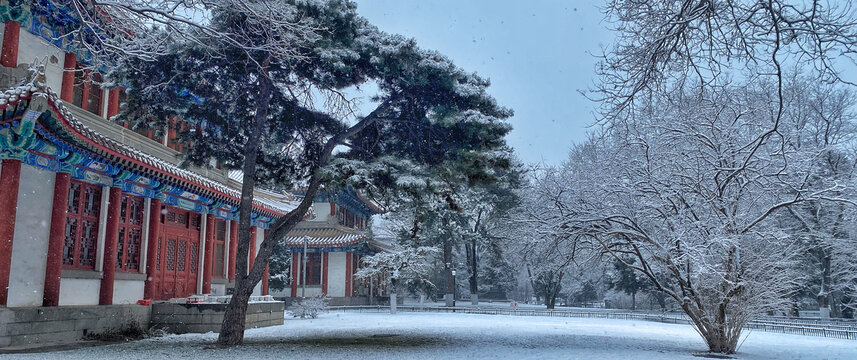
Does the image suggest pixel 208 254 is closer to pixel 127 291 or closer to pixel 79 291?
pixel 127 291

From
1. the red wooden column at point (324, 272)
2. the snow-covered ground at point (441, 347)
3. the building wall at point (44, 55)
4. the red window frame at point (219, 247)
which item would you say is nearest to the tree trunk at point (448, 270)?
the red wooden column at point (324, 272)

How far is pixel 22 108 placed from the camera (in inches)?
382

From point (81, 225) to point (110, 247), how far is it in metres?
0.89

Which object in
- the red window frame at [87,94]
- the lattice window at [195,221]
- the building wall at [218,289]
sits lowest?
the building wall at [218,289]

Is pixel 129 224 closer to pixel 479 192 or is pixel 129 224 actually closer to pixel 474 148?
pixel 474 148

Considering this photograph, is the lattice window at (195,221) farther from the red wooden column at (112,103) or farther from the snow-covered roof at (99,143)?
the red wooden column at (112,103)

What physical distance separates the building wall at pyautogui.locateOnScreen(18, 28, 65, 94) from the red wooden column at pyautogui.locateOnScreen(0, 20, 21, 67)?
0.16 meters

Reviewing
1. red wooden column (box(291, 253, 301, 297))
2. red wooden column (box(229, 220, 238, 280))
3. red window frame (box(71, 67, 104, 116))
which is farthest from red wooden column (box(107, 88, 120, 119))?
red wooden column (box(291, 253, 301, 297))

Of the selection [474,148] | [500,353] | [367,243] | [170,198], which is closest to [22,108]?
[170,198]

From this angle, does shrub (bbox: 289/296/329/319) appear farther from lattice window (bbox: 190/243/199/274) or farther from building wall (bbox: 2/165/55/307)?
building wall (bbox: 2/165/55/307)

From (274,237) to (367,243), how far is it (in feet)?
76.8

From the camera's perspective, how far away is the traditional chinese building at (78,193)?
419 inches

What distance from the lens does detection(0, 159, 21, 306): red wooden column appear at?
10.6 metres

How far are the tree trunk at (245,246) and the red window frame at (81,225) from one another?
3.43 m
